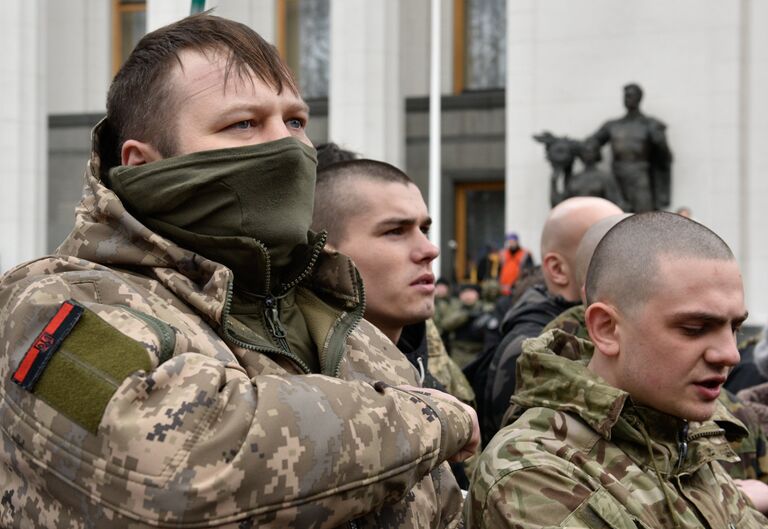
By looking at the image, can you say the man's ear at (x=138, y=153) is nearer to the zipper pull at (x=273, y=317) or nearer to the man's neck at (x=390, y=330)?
the zipper pull at (x=273, y=317)

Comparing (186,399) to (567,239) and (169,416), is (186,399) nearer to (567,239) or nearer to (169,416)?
(169,416)

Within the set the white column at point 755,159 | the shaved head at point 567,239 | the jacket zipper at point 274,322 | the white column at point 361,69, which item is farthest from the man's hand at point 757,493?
the white column at point 361,69

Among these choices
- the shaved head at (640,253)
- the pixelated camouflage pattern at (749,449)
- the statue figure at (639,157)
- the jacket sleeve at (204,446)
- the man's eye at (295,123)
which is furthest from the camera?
the statue figure at (639,157)

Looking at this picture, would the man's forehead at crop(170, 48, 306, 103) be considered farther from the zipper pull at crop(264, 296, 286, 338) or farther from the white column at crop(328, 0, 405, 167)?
the white column at crop(328, 0, 405, 167)

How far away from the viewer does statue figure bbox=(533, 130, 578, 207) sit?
1540cm

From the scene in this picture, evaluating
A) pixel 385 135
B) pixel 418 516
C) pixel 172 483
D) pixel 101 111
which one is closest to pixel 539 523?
pixel 418 516

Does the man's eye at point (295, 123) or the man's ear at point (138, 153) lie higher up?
the man's eye at point (295, 123)

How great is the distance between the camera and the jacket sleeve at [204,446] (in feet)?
5.29

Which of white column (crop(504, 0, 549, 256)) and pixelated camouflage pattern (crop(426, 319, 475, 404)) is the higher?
white column (crop(504, 0, 549, 256))

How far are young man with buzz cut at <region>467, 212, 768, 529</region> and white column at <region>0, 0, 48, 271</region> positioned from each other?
17.6 m

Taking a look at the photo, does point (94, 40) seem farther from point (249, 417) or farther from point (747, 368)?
point (249, 417)

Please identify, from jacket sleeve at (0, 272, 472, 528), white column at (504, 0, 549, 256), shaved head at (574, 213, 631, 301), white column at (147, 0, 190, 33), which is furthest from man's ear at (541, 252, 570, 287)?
white column at (147, 0, 190, 33)

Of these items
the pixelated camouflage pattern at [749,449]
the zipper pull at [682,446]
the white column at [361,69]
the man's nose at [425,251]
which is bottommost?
the pixelated camouflage pattern at [749,449]

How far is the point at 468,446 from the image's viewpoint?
194cm
